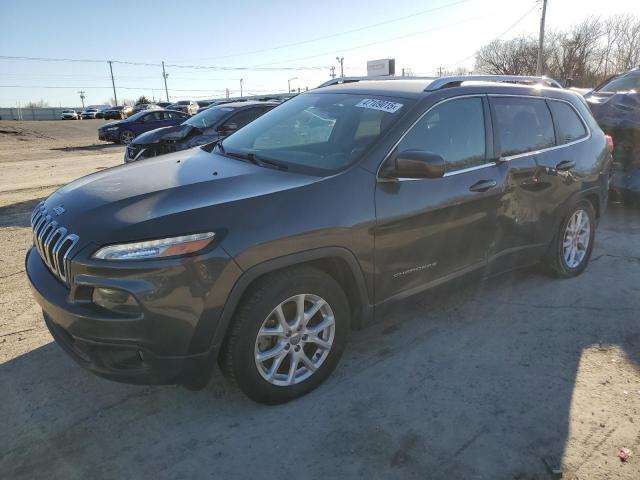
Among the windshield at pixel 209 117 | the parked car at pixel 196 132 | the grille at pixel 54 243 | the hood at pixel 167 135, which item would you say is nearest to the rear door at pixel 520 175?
the grille at pixel 54 243

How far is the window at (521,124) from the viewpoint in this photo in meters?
3.79

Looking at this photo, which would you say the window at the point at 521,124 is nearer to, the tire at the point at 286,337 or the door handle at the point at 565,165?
the door handle at the point at 565,165

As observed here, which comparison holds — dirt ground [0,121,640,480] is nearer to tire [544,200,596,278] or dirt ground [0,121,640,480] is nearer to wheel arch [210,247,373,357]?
wheel arch [210,247,373,357]

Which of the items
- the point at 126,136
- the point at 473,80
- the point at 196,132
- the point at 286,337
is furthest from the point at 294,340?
the point at 126,136

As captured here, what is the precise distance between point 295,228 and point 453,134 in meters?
1.51

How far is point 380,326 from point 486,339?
774mm

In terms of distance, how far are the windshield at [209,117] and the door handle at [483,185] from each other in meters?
6.28

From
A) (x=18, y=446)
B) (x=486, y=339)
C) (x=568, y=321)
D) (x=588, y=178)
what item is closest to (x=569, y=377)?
(x=486, y=339)

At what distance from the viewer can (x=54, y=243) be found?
8.63 feet

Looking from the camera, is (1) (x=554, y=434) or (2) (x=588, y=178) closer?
(1) (x=554, y=434)

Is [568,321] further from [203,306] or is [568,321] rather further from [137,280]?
[137,280]

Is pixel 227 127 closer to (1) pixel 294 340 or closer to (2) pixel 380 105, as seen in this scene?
(2) pixel 380 105

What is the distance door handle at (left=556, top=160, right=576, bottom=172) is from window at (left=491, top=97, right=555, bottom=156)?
0.60 feet

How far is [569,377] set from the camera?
319 centimetres
